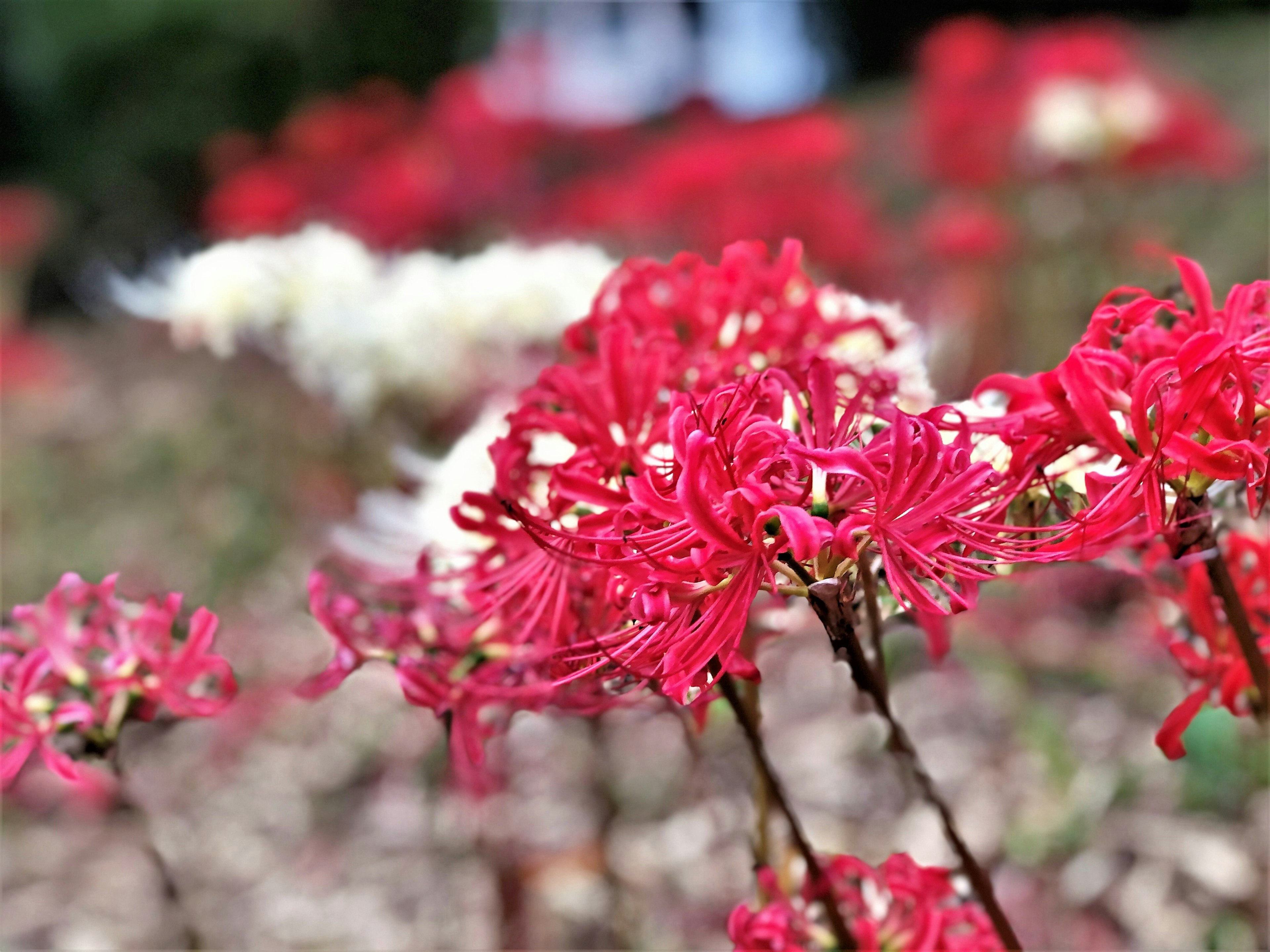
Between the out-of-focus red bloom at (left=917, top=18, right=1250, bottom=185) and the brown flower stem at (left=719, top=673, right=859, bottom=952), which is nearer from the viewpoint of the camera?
the brown flower stem at (left=719, top=673, right=859, bottom=952)

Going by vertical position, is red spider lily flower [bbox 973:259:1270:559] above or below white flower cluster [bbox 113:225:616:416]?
above

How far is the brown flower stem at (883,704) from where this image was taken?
1.31ft

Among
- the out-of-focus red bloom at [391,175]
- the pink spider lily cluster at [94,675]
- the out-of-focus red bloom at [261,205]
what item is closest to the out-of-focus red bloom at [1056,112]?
the out-of-focus red bloom at [391,175]

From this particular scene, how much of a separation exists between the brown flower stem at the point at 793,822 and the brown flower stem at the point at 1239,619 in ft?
0.69

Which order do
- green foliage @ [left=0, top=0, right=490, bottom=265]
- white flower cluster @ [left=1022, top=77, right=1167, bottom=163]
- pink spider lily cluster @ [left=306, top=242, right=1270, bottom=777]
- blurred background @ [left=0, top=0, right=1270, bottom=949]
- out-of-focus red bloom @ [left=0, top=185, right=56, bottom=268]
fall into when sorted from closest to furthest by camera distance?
pink spider lily cluster @ [left=306, top=242, right=1270, bottom=777] < blurred background @ [left=0, top=0, right=1270, bottom=949] < white flower cluster @ [left=1022, top=77, right=1167, bottom=163] < out-of-focus red bloom @ [left=0, top=185, right=56, bottom=268] < green foliage @ [left=0, top=0, right=490, bottom=265]

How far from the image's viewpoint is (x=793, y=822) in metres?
0.53

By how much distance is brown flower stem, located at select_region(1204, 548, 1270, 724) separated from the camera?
0.47 metres

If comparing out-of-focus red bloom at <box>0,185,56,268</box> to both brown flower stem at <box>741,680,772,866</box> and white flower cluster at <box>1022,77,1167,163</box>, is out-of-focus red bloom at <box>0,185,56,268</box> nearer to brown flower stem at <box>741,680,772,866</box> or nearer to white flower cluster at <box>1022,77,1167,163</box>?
white flower cluster at <box>1022,77,1167,163</box>

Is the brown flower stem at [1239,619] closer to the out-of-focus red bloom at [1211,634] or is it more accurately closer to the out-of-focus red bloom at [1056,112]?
the out-of-focus red bloom at [1211,634]

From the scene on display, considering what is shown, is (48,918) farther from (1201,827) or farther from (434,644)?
(1201,827)

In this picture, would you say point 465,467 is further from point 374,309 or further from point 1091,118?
point 1091,118

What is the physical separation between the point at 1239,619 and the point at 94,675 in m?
0.56

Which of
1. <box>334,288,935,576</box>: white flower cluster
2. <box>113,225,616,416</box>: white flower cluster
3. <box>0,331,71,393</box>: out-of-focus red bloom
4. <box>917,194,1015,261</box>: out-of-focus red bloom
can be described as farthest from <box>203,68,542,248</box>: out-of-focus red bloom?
<box>334,288,935,576</box>: white flower cluster

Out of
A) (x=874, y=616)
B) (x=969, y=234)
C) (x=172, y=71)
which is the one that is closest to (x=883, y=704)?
(x=874, y=616)
